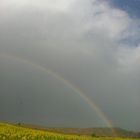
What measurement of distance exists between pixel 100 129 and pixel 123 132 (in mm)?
7410

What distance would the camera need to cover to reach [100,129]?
5438 inches

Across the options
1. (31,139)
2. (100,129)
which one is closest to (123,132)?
(100,129)

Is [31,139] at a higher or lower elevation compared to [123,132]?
lower

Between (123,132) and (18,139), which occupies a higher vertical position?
(123,132)

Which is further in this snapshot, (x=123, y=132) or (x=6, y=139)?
(x=123, y=132)

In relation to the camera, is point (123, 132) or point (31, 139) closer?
point (31, 139)

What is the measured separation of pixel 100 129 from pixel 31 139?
387 feet

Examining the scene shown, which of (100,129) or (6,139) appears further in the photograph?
(100,129)

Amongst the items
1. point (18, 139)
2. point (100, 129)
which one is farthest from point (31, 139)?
point (100, 129)

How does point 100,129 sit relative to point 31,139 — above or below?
above

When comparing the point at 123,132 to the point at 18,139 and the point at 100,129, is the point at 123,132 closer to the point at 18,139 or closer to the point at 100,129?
the point at 100,129

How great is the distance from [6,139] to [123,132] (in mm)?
119779

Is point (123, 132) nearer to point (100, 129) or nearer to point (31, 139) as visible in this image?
point (100, 129)

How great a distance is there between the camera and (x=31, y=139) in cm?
2169
